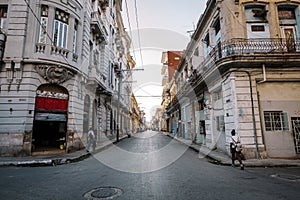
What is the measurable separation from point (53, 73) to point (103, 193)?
30.7ft

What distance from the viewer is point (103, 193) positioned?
15.0 feet

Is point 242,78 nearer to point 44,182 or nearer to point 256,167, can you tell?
point 256,167

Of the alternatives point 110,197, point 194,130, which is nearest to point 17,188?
point 110,197

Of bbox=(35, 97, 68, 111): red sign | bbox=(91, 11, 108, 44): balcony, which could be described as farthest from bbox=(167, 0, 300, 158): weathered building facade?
bbox=(35, 97, 68, 111): red sign

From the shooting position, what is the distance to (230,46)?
10.7 metres

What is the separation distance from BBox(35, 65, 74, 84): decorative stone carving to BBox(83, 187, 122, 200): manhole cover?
900 centimetres

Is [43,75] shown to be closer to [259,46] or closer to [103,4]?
[103,4]

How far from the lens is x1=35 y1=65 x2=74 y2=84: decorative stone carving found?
446 inches

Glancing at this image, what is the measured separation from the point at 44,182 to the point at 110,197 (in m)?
2.58

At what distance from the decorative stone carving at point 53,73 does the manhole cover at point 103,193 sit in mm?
9000

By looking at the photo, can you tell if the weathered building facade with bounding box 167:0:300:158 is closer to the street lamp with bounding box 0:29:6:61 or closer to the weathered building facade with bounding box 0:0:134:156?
the weathered building facade with bounding box 0:0:134:156

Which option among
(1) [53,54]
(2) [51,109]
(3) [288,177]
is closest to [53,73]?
(1) [53,54]

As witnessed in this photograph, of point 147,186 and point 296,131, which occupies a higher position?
point 296,131

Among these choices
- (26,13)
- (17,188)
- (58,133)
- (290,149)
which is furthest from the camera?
(58,133)
